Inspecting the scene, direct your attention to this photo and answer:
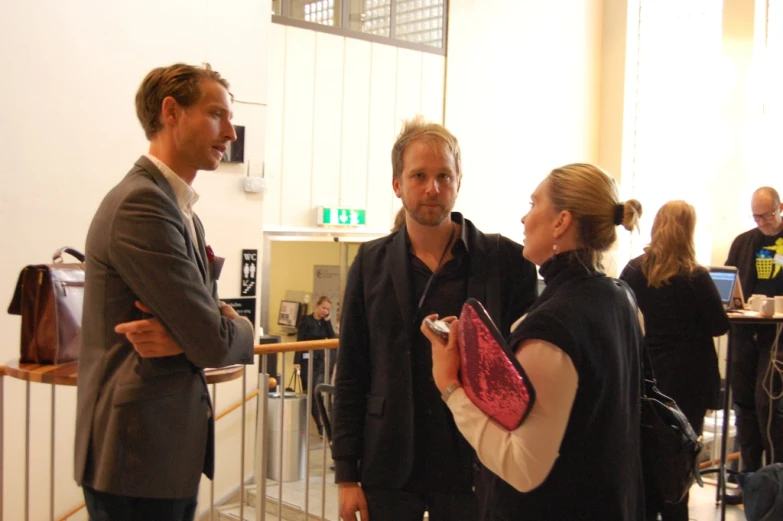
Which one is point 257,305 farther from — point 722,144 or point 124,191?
point 722,144

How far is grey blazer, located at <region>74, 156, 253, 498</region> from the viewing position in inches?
63.6

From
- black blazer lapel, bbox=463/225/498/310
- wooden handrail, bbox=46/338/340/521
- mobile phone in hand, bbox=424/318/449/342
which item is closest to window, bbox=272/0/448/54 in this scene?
wooden handrail, bbox=46/338/340/521

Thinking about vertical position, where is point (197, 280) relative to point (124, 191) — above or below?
below

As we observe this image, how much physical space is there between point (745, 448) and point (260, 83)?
14.4 ft

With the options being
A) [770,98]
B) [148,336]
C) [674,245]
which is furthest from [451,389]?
[770,98]

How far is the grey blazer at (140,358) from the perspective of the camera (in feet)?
5.30

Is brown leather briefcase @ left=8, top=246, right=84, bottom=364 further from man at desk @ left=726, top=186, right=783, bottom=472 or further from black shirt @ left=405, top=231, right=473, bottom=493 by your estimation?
man at desk @ left=726, top=186, right=783, bottom=472

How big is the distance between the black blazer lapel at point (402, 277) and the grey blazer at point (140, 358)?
1.73ft

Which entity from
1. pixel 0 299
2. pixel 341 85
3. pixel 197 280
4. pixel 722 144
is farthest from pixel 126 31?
pixel 722 144

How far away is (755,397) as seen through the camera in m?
5.16

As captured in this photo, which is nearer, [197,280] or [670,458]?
[197,280]

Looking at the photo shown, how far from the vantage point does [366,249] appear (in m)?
2.24

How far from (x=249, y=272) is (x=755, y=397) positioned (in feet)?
12.3

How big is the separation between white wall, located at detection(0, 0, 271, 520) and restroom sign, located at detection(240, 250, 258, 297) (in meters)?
0.23
